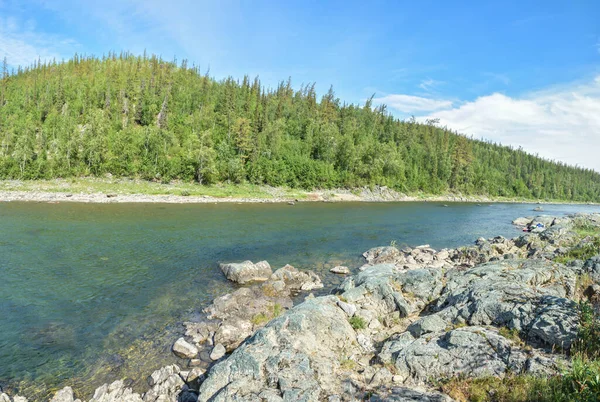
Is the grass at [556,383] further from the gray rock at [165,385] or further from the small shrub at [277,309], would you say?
the small shrub at [277,309]

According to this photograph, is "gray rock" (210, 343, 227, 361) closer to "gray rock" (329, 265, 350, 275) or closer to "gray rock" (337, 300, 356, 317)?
"gray rock" (337, 300, 356, 317)

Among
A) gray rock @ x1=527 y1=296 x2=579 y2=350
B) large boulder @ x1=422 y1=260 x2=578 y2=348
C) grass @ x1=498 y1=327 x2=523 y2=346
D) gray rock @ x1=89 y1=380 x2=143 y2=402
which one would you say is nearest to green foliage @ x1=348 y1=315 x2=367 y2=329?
large boulder @ x1=422 y1=260 x2=578 y2=348

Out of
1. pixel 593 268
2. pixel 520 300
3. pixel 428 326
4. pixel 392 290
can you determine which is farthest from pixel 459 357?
pixel 593 268

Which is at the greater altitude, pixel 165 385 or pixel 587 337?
pixel 587 337

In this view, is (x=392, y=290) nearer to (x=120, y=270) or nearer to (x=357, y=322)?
(x=357, y=322)

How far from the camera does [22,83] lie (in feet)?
497

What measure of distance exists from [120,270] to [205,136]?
8236cm

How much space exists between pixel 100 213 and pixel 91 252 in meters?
24.9

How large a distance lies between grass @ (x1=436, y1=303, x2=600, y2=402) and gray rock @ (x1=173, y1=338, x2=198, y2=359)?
32.2 ft

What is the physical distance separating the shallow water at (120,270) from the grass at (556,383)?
11196 mm

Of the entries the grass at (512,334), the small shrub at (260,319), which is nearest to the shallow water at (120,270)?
the small shrub at (260,319)

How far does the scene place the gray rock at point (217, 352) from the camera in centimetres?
1276

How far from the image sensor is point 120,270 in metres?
22.9

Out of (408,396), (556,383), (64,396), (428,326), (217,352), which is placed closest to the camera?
(556,383)
